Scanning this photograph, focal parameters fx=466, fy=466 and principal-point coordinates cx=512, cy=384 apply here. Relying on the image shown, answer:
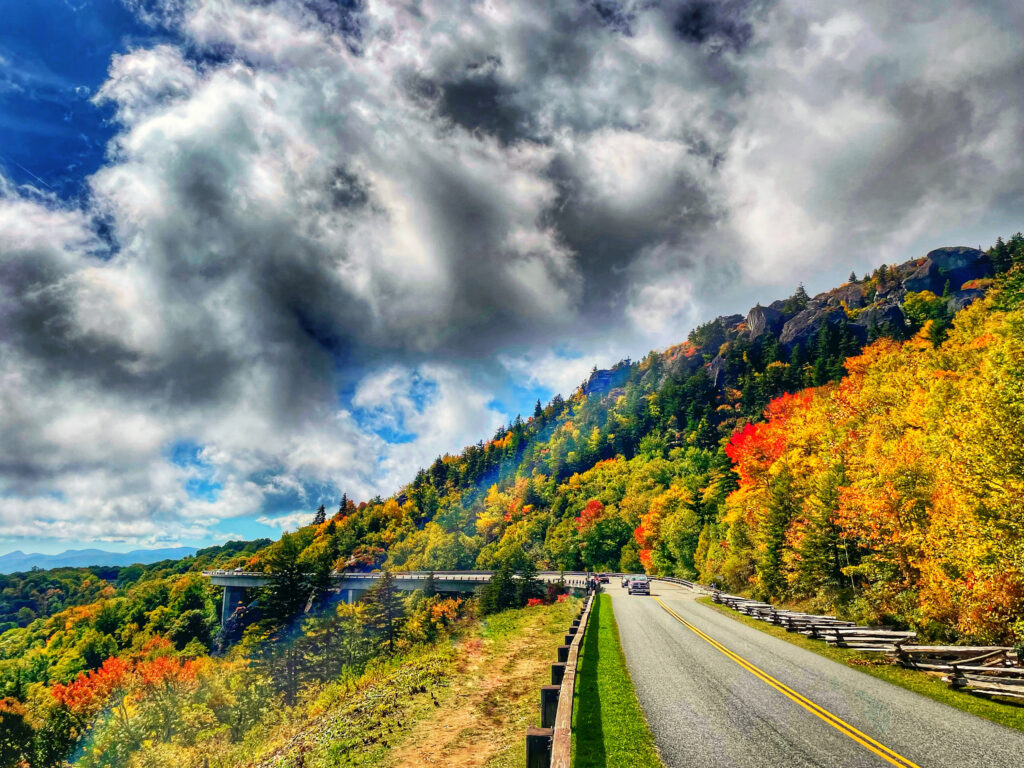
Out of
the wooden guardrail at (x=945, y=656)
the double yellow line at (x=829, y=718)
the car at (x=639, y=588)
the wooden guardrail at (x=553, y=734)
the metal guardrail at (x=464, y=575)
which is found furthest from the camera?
the metal guardrail at (x=464, y=575)

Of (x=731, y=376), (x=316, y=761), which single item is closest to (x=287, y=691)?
(x=316, y=761)

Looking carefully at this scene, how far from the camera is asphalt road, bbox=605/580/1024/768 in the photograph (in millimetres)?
8195

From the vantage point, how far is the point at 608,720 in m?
10.1

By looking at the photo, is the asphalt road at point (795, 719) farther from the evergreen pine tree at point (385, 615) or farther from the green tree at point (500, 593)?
the evergreen pine tree at point (385, 615)

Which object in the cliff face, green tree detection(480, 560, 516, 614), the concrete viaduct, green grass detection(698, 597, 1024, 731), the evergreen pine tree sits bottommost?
the concrete viaduct

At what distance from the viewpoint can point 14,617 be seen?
6378 inches

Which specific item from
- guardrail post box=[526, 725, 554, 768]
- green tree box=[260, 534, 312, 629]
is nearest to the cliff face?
green tree box=[260, 534, 312, 629]

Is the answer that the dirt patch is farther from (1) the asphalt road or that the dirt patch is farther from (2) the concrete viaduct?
(2) the concrete viaduct

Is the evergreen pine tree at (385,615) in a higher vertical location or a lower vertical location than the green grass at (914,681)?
lower

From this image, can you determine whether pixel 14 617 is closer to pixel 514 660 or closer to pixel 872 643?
pixel 514 660

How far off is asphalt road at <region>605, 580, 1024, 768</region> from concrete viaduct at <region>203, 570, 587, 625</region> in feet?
110

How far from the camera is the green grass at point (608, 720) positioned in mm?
8219

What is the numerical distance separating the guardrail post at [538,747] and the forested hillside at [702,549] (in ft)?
57.1

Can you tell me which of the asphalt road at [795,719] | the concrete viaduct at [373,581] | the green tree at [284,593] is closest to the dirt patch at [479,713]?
the asphalt road at [795,719]
